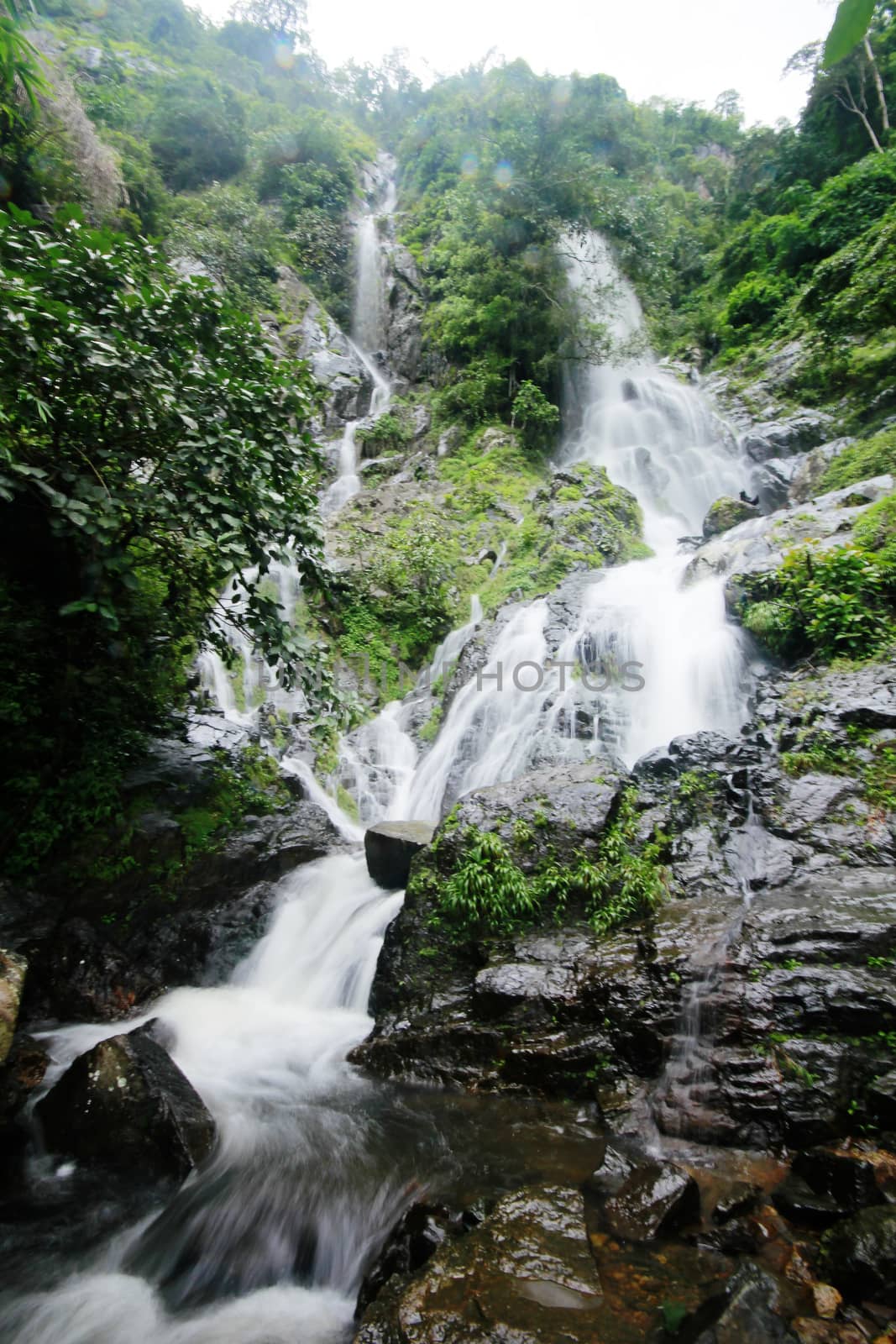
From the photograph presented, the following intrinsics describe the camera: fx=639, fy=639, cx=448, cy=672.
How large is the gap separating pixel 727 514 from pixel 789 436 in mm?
3355

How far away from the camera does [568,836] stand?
6027 mm

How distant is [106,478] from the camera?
5867 mm

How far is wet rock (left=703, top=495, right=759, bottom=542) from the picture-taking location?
12766 mm

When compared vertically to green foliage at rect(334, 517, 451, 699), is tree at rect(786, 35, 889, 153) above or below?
above

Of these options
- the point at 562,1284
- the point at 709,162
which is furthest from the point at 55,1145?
the point at 709,162

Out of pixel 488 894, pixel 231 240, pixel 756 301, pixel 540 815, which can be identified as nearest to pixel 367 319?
pixel 231 240

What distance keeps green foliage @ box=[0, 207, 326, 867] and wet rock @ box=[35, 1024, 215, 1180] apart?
282cm

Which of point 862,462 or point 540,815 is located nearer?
point 540,815

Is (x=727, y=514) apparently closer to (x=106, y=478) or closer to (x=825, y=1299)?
(x=106, y=478)

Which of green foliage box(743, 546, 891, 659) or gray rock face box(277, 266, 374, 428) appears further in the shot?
gray rock face box(277, 266, 374, 428)

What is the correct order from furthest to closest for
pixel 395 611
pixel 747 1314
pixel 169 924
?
pixel 395 611 < pixel 169 924 < pixel 747 1314

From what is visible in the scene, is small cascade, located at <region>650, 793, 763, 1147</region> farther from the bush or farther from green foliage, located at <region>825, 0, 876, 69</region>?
the bush

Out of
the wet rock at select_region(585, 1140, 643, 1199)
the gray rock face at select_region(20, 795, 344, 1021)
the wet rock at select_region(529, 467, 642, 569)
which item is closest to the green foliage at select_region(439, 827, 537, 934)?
the wet rock at select_region(585, 1140, 643, 1199)

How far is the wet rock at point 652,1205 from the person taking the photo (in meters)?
3.18
